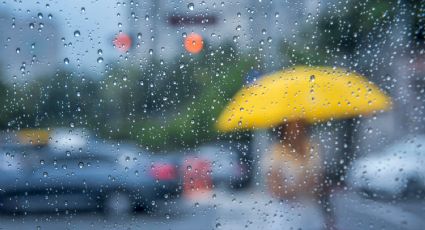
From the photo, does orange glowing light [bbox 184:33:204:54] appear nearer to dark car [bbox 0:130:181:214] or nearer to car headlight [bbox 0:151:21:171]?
dark car [bbox 0:130:181:214]

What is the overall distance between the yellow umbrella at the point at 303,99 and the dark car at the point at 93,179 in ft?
1.02

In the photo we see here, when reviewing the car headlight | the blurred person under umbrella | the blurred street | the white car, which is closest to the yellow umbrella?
the blurred person under umbrella

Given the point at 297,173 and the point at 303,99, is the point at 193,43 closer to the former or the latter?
the point at 303,99

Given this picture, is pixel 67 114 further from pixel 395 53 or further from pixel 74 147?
pixel 395 53

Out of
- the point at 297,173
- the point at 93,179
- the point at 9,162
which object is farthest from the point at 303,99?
the point at 9,162

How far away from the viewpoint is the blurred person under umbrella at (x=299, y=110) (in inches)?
81.4

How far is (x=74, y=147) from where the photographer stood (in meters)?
2.07

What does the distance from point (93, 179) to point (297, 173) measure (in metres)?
0.75

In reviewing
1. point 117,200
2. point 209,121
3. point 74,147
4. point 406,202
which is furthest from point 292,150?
point 74,147

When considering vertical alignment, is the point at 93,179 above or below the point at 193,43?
below

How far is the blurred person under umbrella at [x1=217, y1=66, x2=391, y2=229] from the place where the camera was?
207cm

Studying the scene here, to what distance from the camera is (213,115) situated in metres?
2.09

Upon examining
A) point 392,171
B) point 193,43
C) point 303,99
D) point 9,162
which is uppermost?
point 193,43

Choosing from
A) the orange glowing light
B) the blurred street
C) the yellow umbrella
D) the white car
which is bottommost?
the blurred street
